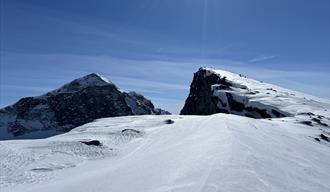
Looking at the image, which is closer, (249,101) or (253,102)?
(253,102)

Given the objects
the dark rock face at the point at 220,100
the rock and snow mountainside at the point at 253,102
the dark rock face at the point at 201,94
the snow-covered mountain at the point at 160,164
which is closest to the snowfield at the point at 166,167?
the snow-covered mountain at the point at 160,164

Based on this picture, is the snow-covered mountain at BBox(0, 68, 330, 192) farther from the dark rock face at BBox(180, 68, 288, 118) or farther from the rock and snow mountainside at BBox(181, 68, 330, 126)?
the dark rock face at BBox(180, 68, 288, 118)

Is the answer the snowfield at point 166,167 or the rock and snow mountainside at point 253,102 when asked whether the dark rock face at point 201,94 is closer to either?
the rock and snow mountainside at point 253,102

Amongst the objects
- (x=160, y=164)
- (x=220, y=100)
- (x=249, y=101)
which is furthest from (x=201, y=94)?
(x=160, y=164)

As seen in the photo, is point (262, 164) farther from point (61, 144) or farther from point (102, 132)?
point (102, 132)

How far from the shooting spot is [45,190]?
15.7 m

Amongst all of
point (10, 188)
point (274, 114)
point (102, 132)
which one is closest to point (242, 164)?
point (10, 188)

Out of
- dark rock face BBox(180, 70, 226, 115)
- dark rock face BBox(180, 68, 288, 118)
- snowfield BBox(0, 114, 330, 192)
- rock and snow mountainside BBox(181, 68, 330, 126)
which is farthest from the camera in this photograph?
dark rock face BBox(180, 70, 226, 115)

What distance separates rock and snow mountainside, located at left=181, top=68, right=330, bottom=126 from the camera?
56250 millimetres

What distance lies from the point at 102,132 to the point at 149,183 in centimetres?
1809

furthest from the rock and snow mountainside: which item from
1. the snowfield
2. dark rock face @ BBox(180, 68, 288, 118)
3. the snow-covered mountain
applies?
the snowfield

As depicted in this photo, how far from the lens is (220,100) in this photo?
245 ft

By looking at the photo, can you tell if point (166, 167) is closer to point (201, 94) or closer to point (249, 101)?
point (249, 101)

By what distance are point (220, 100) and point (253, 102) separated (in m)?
11.4
